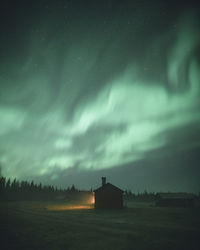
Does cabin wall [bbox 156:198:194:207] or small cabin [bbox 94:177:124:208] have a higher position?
small cabin [bbox 94:177:124:208]

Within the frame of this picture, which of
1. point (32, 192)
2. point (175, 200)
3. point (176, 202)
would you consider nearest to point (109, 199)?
point (175, 200)

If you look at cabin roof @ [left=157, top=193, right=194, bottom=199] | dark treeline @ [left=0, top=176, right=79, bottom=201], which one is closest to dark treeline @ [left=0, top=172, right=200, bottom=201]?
dark treeline @ [left=0, top=176, right=79, bottom=201]

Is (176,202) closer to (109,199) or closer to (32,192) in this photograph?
(109,199)

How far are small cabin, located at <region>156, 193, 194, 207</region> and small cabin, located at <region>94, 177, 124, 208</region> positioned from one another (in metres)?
20.6

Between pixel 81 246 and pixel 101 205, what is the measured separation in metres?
28.6

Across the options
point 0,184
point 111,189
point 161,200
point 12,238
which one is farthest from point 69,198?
point 12,238

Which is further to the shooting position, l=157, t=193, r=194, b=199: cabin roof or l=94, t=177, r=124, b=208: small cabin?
l=157, t=193, r=194, b=199: cabin roof

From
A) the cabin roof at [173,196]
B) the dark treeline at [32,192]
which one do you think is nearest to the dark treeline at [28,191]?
the dark treeline at [32,192]

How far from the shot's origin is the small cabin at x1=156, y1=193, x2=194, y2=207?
46.8 metres

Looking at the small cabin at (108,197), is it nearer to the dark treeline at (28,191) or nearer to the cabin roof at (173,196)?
the cabin roof at (173,196)

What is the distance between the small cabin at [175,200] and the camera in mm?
46844

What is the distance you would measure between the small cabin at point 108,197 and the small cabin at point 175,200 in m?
20.6

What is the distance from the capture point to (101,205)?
35156 mm

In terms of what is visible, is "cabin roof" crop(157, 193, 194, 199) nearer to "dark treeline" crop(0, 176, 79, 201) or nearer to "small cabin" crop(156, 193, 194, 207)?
"small cabin" crop(156, 193, 194, 207)
